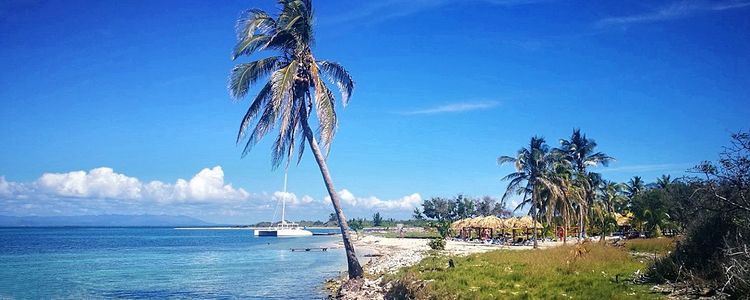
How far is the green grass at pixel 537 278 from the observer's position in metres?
13.6

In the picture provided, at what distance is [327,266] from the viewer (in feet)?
126

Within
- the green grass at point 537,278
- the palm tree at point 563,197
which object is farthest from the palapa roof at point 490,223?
the green grass at point 537,278

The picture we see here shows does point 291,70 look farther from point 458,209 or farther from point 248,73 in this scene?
point 458,209

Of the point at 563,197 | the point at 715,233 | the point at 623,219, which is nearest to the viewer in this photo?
the point at 715,233

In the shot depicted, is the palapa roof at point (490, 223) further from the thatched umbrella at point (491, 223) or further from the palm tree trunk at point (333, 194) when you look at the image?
the palm tree trunk at point (333, 194)

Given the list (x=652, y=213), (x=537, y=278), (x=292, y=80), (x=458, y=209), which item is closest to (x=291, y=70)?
(x=292, y=80)

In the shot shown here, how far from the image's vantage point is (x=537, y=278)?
16.1m

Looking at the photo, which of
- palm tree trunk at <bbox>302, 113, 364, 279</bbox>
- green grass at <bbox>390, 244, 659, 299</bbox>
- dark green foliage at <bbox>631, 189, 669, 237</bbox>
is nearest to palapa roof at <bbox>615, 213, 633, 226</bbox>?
dark green foliage at <bbox>631, 189, 669, 237</bbox>

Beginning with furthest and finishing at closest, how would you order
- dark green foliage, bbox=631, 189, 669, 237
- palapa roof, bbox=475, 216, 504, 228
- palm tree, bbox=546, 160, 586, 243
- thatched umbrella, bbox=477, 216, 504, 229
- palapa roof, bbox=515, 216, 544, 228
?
palapa roof, bbox=475, 216, 504, 228
thatched umbrella, bbox=477, 216, 504, 229
palapa roof, bbox=515, 216, 544, 228
dark green foliage, bbox=631, 189, 669, 237
palm tree, bbox=546, 160, 586, 243

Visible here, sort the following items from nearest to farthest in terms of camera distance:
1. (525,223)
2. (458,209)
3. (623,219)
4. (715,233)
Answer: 1. (715,233)
2. (525,223)
3. (623,219)
4. (458,209)

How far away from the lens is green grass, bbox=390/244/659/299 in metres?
13.6

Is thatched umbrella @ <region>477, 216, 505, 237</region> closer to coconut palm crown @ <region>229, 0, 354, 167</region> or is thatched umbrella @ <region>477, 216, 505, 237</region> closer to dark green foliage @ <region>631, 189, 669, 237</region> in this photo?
dark green foliage @ <region>631, 189, 669, 237</region>

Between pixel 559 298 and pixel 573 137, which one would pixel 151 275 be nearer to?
pixel 559 298

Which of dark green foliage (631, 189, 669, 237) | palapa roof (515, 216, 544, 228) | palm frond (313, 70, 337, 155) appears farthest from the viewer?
palapa roof (515, 216, 544, 228)
